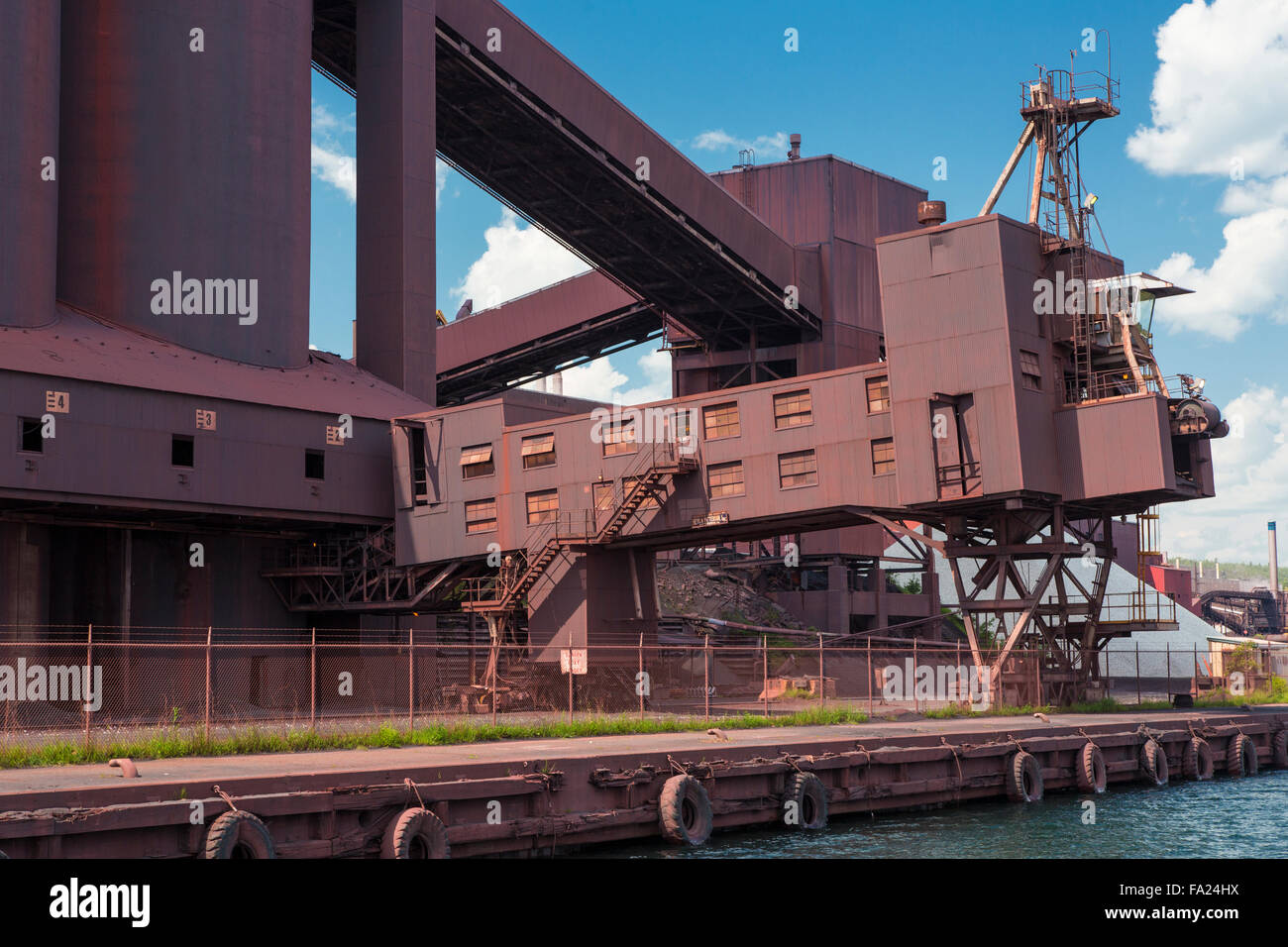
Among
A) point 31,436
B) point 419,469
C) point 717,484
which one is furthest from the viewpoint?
point 419,469

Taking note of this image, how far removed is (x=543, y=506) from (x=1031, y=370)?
59.2ft

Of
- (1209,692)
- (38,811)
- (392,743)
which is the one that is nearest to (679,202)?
(1209,692)

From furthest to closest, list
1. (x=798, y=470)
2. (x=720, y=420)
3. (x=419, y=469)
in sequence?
(x=419, y=469), (x=720, y=420), (x=798, y=470)

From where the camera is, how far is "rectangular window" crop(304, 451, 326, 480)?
55.6 m

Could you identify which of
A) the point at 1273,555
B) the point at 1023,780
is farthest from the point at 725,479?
the point at 1273,555

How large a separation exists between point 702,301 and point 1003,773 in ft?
169

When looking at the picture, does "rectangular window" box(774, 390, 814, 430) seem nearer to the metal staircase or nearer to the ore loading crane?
the ore loading crane

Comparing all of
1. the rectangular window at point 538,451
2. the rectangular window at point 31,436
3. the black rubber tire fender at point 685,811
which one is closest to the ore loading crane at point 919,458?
the rectangular window at point 538,451

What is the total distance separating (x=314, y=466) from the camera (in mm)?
55875

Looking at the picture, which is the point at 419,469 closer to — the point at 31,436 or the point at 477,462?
the point at 477,462

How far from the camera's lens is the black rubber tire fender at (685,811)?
90.7 feet

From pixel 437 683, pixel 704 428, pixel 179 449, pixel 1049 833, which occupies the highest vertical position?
pixel 179 449

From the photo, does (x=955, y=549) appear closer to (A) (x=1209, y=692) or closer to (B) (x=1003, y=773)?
(B) (x=1003, y=773)
